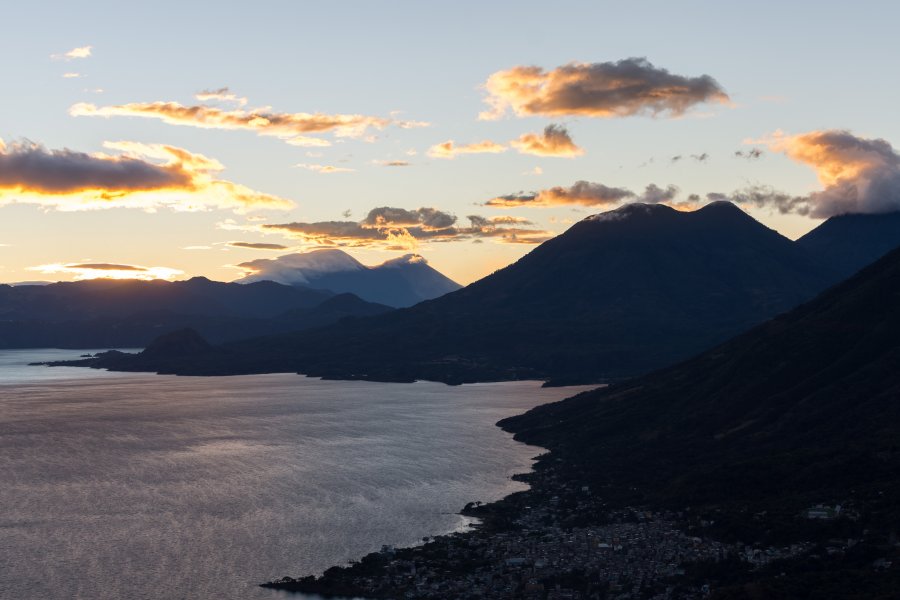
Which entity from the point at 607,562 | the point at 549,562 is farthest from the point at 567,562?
the point at 607,562

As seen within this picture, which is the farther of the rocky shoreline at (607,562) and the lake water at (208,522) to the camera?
the lake water at (208,522)

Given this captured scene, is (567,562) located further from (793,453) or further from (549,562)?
(793,453)

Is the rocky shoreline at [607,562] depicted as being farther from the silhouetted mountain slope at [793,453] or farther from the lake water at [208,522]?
the silhouetted mountain slope at [793,453]

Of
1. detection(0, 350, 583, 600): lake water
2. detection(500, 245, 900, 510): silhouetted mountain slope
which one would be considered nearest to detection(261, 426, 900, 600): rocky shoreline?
detection(0, 350, 583, 600): lake water

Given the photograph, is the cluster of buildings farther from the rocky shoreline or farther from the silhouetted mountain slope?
the silhouetted mountain slope

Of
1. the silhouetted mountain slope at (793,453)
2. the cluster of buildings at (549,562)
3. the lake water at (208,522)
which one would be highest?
the silhouetted mountain slope at (793,453)

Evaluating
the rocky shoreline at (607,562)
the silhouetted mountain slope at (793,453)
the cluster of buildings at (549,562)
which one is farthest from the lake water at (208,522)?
the silhouetted mountain slope at (793,453)

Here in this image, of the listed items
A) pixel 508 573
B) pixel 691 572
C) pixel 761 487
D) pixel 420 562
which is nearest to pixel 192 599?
pixel 420 562

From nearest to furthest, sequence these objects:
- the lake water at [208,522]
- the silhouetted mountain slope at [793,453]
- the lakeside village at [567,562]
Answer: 1. the lakeside village at [567,562]
2. the lake water at [208,522]
3. the silhouetted mountain slope at [793,453]
